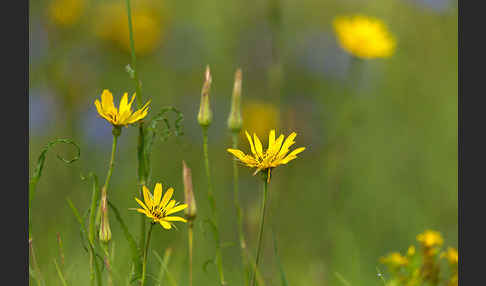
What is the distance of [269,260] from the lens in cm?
230

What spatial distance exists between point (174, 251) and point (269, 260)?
1.19 feet

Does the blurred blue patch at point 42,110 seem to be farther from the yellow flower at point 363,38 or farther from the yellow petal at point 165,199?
the yellow petal at point 165,199

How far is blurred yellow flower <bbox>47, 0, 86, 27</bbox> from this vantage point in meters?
2.56

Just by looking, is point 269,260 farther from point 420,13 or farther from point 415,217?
point 420,13

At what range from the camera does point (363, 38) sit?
2.42m

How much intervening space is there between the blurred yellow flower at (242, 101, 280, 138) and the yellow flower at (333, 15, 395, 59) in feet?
2.34

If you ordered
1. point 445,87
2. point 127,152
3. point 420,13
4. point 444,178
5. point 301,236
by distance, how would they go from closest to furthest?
point 301,236 → point 127,152 → point 444,178 → point 445,87 → point 420,13

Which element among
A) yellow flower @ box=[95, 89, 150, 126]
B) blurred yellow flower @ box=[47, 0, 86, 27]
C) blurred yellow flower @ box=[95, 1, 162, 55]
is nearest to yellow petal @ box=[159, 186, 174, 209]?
yellow flower @ box=[95, 89, 150, 126]

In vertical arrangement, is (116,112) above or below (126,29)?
below

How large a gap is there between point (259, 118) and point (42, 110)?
107 cm

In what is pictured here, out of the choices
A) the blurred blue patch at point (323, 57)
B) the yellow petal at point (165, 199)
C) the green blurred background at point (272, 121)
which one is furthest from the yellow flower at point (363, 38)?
the yellow petal at point (165, 199)

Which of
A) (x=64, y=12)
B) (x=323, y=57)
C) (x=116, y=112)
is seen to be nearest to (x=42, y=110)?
(x=64, y=12)

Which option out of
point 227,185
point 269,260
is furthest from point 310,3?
point 269,260

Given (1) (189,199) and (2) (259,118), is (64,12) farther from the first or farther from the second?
(1) (189,199)
